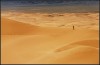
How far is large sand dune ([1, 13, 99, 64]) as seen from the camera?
168 inches

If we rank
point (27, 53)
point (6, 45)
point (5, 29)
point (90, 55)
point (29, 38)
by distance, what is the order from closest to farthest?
1. point (90, 55)
2. point (27, 53)
3. point (6, 45)
4. point (29, 38)
5. point (5, 29)

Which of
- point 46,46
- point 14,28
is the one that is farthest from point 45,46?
Answer: point 14,28

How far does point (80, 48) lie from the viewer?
4.49 metres

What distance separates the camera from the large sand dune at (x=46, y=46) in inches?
168

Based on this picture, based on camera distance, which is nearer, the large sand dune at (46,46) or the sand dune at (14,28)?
the large sand dune at (46,46)

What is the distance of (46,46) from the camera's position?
538 cm

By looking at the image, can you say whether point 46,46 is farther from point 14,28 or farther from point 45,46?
point 14,28

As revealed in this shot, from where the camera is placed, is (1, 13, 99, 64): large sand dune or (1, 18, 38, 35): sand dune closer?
(1, 13, 99, 64): large sand dune

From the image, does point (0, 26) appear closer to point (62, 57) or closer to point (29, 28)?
point (29, 28)

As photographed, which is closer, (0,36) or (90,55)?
(90,55)

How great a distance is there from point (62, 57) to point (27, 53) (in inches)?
35.1

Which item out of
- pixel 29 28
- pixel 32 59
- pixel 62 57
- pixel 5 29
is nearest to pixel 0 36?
pixel 5 29

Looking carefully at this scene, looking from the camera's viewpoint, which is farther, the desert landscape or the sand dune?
the sand dune

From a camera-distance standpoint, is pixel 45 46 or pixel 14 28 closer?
pixel 45 46
